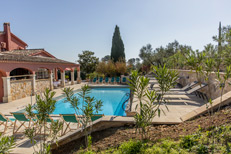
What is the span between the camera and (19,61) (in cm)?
1197

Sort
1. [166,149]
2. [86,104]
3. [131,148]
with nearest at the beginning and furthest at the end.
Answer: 1. [166,149]
2. [131,148]
3. [86,104]

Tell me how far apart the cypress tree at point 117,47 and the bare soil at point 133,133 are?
1066 inches

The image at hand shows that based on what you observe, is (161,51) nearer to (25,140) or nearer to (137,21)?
(137,21)

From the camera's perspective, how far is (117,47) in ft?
101

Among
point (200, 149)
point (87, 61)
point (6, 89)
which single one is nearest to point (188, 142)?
point (200, 149)

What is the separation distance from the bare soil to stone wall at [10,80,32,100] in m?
10.2

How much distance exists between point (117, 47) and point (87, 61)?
23.2 ft

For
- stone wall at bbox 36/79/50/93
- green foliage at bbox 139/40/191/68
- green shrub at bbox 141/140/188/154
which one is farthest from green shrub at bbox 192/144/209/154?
green foliage at bbox 139/40/191/68

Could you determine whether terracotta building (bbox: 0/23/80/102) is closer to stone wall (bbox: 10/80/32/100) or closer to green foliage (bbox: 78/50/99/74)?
stone wall (bbox: 10/80/32/100)

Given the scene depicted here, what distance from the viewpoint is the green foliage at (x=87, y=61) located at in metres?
29.3

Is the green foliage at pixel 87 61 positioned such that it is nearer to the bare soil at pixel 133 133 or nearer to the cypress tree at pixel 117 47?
the cypress tree at pixel 117 47

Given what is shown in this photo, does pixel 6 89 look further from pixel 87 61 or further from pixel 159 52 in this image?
pixel 159 52

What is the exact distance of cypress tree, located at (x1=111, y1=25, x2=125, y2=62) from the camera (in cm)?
3081

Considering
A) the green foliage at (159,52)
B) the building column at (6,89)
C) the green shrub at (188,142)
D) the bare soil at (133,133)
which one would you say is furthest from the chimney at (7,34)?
the green foliage at (159,52)
